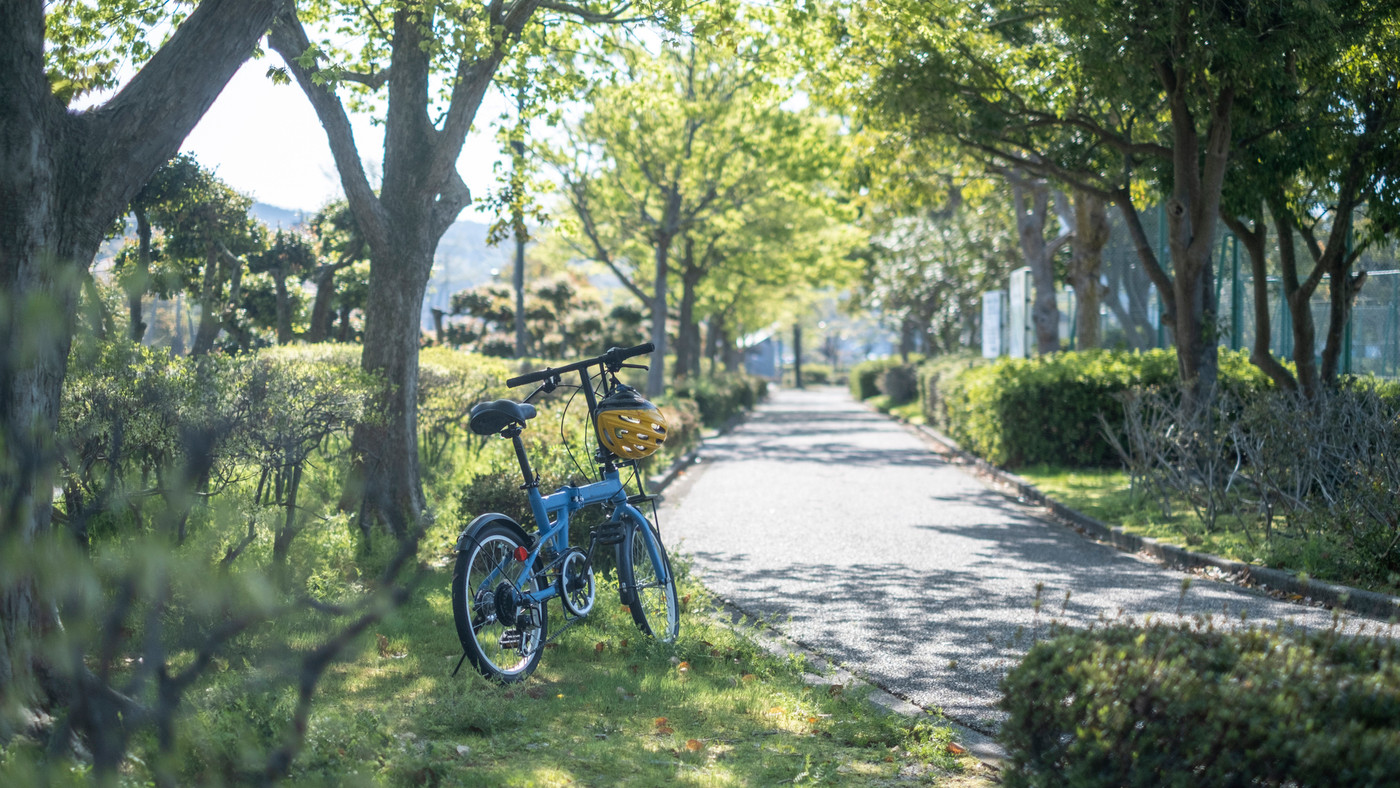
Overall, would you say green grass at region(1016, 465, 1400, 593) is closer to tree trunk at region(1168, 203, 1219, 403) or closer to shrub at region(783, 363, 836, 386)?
tree trunk at region(1168, 203, 1219, 403)

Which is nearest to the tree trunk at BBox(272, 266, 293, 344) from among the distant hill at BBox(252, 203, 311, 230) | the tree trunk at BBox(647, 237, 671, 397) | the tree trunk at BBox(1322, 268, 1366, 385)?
the distant hill at BBox(252, 203, 311, 230)

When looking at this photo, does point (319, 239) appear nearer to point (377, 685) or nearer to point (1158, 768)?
point (377, 685)

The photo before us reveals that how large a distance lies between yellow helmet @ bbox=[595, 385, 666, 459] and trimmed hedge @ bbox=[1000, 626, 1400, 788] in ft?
9.29

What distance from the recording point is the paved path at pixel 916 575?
629 cm

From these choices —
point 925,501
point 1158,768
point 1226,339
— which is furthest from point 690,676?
point 1226,339

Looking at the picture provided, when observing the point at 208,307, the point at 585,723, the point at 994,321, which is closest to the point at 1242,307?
the point at 994,321

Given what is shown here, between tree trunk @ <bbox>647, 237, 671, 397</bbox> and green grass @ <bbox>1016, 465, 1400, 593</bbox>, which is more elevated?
tree trunk @ <bbox>647, 237, 671, 397</bbox>

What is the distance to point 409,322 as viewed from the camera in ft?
29.8

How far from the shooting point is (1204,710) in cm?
292

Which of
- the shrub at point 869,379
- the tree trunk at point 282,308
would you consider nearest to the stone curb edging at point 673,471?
the tree trunk at point 282,308

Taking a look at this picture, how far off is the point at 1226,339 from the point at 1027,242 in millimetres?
4116

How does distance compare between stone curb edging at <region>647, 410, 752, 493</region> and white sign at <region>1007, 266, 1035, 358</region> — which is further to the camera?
white sign at <region>1007, 266, 1035, 358</region>

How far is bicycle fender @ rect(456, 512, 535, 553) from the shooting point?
4980 mm

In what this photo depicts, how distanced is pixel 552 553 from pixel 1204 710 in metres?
3.30
